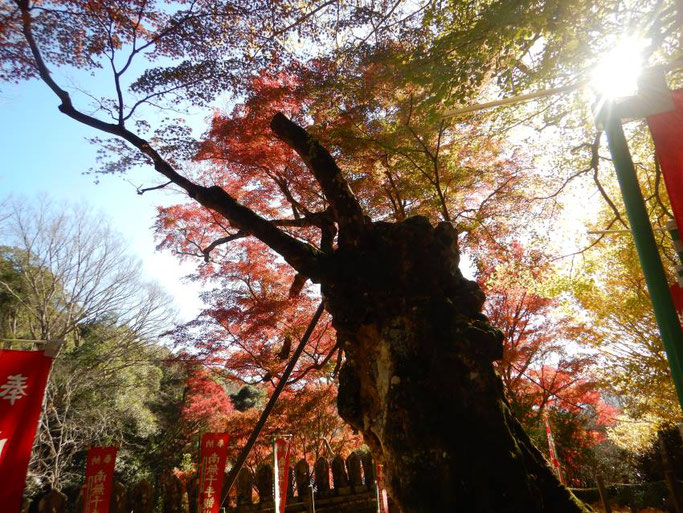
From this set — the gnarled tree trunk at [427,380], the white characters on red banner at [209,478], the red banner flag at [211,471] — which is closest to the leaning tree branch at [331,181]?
the gnarled tree trunk at [427,380]

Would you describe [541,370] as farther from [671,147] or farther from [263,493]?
[671,147]

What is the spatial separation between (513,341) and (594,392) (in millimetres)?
3479

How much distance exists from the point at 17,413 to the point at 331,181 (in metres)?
3.90

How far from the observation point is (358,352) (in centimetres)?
351

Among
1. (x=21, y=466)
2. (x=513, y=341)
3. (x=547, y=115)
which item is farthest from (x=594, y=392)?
(x=21, y=466)

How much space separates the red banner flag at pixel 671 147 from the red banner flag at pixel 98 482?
5.87m

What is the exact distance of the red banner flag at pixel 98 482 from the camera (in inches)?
177

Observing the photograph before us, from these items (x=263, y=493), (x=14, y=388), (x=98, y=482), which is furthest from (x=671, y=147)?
(x=263, y=493)

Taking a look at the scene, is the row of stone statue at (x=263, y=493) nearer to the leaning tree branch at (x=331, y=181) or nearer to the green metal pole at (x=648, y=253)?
the leaning tree branch at (x=331, y=181)

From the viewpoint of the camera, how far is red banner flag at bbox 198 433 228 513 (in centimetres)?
539

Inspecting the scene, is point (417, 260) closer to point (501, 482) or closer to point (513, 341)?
point (501, 482)

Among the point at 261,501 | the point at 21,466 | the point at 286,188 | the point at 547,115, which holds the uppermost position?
the point at 286,188

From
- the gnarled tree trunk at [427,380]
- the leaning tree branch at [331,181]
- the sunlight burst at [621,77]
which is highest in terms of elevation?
the leaning tree branch at [331,181]

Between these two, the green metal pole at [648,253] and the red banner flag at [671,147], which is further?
the red banner flag at [671,147]
